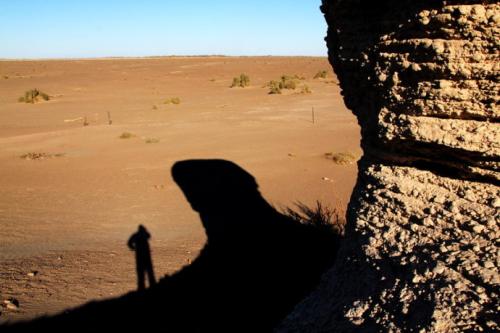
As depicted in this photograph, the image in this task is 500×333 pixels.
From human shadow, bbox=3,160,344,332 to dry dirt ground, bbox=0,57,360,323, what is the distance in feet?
1.28

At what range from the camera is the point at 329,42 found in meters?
4.45

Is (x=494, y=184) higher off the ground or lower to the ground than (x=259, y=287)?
higher

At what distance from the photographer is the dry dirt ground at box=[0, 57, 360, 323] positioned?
731cm

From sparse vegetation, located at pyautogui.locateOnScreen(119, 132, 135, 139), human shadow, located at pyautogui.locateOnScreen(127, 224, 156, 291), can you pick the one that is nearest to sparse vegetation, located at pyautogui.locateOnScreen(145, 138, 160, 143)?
sparse vegetation, located at pyautogui.locateOnScreen(119, 132, 135, 139)

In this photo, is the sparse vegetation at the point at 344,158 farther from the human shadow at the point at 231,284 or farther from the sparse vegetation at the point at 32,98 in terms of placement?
the sparse vegetation at the point at 32,98

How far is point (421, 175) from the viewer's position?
363cm

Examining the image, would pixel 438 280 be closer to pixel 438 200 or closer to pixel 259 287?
pixel 438 200

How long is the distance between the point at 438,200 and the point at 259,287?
3.64 metres

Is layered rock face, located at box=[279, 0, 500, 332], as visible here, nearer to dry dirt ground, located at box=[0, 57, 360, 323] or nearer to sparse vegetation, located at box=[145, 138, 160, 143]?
dry dirt ground, located at box=[0, 57, 360, 323]

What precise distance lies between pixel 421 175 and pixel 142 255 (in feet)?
18.1

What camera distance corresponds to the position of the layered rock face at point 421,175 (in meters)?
2.88

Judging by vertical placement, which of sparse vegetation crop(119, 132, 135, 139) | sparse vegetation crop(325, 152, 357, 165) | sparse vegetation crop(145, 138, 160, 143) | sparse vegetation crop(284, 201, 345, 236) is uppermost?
sparse vegetation crop(119, 132, 135, 139)

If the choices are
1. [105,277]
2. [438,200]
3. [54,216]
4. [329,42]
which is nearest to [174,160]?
[54,216]

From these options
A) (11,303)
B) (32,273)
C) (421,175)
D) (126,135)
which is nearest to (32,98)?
(126,135)
